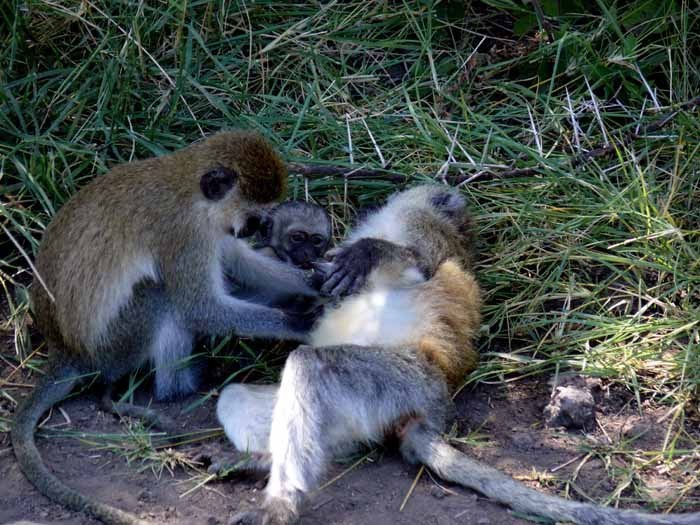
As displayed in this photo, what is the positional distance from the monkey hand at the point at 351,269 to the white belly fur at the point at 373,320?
93 millimetres

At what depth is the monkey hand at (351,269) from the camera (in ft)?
17.7

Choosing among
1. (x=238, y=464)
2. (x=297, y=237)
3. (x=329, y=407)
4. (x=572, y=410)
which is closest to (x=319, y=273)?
(x=297, y=237)

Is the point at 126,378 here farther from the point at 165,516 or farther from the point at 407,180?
the point at 407,180

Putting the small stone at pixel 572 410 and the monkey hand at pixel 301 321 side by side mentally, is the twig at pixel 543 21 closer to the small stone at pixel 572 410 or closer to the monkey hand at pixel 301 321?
the monkey hand at pixel 301 321

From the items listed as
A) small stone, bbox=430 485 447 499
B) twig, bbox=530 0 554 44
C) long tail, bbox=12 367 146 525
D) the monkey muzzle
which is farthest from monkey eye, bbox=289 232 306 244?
twig, bbox=530 0 554 44

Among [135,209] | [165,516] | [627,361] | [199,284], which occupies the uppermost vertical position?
[135,209]

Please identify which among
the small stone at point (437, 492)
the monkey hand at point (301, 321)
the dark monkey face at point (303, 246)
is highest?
the dark monkey face at point (303, 246)

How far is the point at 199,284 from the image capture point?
209 inches

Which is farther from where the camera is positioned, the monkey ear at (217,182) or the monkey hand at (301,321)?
the monkey hand at (301,321)

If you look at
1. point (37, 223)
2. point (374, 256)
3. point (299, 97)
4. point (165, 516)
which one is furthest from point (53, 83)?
point (165, 516)

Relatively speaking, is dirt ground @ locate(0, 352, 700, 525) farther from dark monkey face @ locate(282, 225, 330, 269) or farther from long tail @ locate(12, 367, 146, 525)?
dark monkey face @ locate(282, 225, 330, 269)

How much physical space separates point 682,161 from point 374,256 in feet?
7.01

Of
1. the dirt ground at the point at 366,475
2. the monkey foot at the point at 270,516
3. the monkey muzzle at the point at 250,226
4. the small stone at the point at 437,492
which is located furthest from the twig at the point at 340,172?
the monkey foot at the point at 270,516

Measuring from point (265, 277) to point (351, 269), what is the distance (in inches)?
28.1
